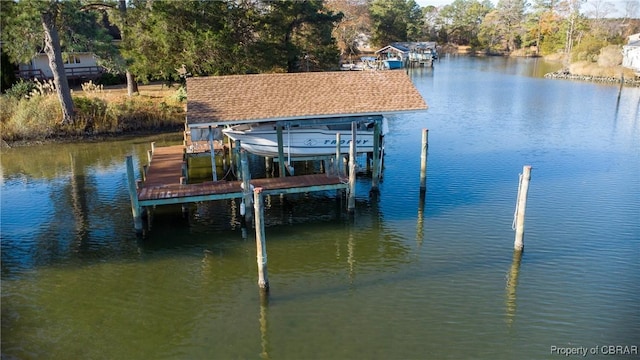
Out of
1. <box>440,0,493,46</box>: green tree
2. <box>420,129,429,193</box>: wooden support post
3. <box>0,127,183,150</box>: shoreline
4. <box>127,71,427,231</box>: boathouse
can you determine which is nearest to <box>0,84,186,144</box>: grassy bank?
<box>0,127,183,150</box>: shoreline

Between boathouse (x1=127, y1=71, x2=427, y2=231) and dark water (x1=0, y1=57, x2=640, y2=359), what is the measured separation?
4.36 ft

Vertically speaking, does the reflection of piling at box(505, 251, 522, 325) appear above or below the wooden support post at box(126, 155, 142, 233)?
below

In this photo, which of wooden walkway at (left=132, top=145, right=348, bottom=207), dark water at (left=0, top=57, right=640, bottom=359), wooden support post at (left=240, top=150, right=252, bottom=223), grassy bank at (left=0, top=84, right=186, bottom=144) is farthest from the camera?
grassy bank at (left=0, top=84, right=186, bottom=144)

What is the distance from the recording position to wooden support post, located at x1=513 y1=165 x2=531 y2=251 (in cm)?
1409

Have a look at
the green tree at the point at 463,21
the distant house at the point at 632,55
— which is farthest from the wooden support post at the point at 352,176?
the green tree at the point at 463,21

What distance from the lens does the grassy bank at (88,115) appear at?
2850cm

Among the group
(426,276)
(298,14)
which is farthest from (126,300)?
(298,14)

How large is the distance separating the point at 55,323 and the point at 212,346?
3.97 m

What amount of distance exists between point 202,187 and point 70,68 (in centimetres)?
3047

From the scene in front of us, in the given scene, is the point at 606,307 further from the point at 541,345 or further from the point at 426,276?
the point at 426,276

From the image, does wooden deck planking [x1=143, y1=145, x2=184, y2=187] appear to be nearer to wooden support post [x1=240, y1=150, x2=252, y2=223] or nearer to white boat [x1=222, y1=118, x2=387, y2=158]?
white boat [x1=222, y1=118, x2=387, y2=158]

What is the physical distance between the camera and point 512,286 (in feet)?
44.1

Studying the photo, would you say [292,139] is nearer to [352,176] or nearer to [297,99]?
[297,99]

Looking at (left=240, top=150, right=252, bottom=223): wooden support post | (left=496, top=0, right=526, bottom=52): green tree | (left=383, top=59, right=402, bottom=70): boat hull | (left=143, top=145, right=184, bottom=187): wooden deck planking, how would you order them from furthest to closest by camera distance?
(left=496, top=0, right=526, bottom=52): green tree
(left=383, top=59, right=402, bottom=70): boat hull
(left=143, top=145, right=184, bottom=187): wooden deck planking
(left=240, top=150, right=252, bottom=223): wooden support post
